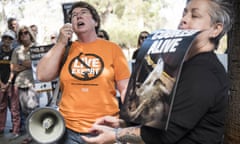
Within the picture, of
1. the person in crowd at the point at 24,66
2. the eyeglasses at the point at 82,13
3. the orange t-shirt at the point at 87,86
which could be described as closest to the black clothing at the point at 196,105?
the orange t-shirt at the point at 87,86

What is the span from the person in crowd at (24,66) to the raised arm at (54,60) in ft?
9.51

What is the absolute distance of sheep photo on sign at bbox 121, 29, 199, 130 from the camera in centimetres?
124

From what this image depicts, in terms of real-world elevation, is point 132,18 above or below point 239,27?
below

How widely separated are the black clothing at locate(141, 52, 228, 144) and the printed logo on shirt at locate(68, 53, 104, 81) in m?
1.24

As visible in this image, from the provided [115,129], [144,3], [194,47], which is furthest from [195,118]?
[144,3]

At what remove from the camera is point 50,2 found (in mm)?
33219

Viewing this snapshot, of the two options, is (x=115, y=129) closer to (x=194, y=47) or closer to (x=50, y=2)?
(x=194, y=47)

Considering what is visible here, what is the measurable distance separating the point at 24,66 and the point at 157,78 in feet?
14.9

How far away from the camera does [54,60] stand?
2.62m

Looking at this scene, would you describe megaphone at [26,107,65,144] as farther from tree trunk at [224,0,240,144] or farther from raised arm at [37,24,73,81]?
tree trunk at [224,0,240,144]

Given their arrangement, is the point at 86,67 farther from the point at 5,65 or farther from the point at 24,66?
the point at 5,65

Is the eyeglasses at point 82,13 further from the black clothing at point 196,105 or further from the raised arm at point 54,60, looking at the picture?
the black clothing at point 196,105

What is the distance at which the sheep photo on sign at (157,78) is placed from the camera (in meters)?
1.24

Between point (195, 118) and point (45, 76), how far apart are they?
163 cm
